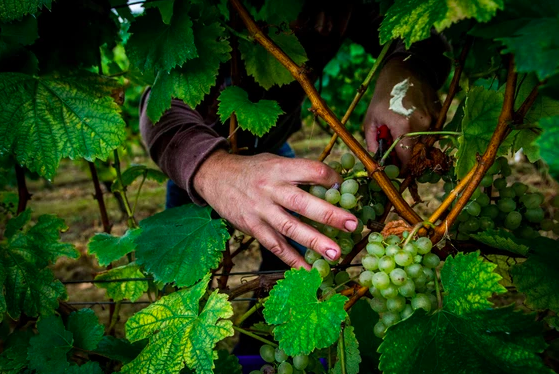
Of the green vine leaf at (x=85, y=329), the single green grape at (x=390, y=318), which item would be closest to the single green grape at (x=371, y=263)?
the single green grape at (x=390, y=318)

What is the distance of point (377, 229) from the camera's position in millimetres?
995

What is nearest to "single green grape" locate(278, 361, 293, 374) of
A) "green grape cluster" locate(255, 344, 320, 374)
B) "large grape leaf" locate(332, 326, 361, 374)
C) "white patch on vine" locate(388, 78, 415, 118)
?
"green grape cluster" locate(255, 344, 320, 374)

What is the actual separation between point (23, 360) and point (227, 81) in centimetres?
116

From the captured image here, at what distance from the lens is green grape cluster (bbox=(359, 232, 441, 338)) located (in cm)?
82

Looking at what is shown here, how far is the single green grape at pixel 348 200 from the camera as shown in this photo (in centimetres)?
95

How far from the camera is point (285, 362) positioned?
1.01 meters

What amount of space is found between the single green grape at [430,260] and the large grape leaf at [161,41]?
2.19ft

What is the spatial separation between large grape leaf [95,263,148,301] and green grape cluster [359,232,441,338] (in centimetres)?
80

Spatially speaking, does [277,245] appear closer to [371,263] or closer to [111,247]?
[371,263]

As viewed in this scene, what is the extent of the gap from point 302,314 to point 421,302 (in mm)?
215

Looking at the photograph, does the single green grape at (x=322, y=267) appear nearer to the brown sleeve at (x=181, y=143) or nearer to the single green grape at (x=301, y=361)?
the single green grape at (x=301, y=361)

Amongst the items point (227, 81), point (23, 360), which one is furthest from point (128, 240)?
point (227, 81)

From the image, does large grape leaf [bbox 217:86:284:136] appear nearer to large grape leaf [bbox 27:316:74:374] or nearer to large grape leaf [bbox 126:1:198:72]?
large grape leaf [bbox 126:1:198:72]

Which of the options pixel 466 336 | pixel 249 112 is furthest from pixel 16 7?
pixel 466 336
